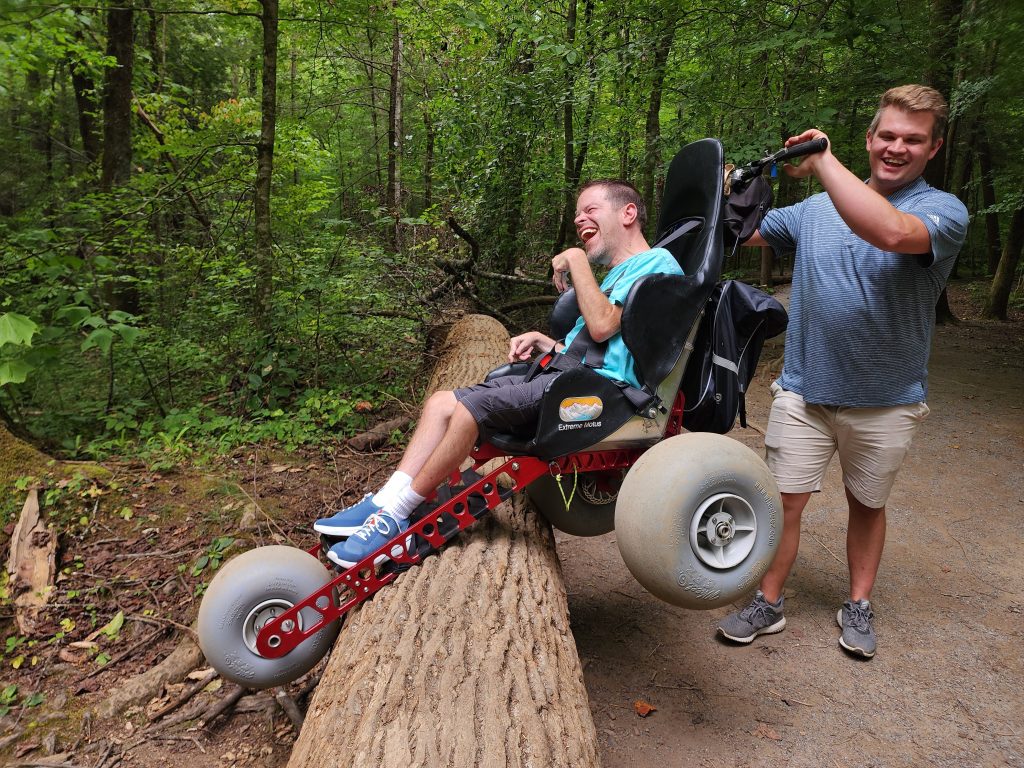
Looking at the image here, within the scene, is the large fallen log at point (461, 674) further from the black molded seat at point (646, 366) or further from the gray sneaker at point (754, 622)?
the gray sneaker at point (754, 622)

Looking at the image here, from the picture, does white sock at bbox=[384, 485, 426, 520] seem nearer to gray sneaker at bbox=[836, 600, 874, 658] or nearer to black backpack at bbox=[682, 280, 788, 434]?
black backpack at bbox=[682, 280, 788, 434]

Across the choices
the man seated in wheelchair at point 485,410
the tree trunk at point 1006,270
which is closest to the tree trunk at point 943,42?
the tree trunk at point 1006,270

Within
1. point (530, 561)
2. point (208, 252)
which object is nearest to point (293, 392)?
point (208, 252)

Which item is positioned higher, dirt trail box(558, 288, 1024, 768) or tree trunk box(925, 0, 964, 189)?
tree trunk box(925, 0, 964, 189)

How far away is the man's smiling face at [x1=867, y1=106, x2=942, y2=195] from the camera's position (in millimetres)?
2229

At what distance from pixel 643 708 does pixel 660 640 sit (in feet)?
1.55

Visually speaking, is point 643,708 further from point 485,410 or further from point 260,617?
point 260,617

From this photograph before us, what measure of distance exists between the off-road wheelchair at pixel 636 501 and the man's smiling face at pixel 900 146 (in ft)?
1.66

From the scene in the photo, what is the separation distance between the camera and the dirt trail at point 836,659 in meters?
2.22

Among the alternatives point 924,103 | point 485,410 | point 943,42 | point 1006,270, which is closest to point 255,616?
point 485,410

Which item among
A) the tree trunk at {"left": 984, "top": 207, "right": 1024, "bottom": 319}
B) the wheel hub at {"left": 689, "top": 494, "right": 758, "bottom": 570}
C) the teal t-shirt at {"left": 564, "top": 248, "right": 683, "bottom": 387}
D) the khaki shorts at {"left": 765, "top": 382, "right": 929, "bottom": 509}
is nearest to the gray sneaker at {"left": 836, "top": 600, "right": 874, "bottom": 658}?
the khaki shorts at {"left": 765, "top": 382, "right": 929, "bottom": 509}

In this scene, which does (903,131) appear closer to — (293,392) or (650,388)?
(650,388)

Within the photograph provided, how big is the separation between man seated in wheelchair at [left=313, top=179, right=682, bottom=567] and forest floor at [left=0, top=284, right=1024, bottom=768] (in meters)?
1.03

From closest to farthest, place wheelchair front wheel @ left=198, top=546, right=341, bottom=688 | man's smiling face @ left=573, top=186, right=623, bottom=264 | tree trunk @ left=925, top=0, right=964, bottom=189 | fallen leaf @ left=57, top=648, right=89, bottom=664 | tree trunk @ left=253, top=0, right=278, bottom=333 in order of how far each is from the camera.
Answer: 1. wheelchair front wheel @ left=198, top=546, right=341, bottom=688
2. man's smiling face @ left=573, top=186, right=623, bottom=264
3. fallen leaf @ left=57, top=648, right=89, bottom=664
4. tree trunk @ left=253, top=0, right=278, bottom=333
5. tree trunk @ left=925, top=0, right=964, bottom=189
